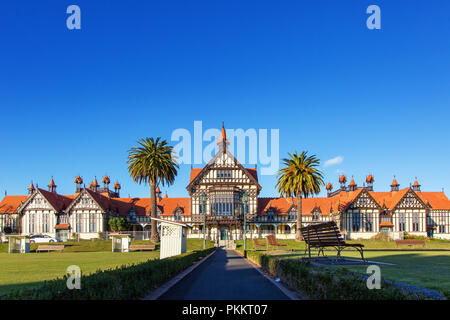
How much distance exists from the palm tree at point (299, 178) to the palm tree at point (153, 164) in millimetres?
16428

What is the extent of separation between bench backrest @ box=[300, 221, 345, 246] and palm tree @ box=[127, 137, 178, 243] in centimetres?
4031

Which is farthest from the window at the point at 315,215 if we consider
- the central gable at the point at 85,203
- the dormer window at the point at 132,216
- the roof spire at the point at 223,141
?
the central gable at the point at 85,203

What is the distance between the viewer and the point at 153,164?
181 feet

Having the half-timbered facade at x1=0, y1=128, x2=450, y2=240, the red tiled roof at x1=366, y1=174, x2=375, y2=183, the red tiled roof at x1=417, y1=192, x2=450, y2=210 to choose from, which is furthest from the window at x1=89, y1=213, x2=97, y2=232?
the red tiled roof at x1=417, y1=192, x2=450, y2=210

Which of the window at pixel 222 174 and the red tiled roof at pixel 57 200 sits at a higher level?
the window at pixel 222 174

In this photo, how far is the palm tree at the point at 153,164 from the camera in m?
55.5

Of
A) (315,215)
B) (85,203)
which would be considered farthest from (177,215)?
(315,215)

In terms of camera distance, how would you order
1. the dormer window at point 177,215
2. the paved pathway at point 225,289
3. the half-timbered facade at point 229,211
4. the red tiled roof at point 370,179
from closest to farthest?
1. the paved pathway at point 225,289
2. the half-timbered facade at point 229,211
3. the dormer window at point 177,215
4. the red tiled roof at point 370,179

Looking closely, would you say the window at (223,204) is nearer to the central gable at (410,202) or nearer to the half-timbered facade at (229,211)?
the half-timbered facade at (229,211)

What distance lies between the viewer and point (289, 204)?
70.8 meters

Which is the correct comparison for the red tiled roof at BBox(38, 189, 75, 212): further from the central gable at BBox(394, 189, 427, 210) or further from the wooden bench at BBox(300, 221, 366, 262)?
the wooden bench at BBox(300, 221, 366, 262)
